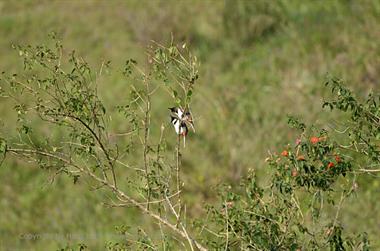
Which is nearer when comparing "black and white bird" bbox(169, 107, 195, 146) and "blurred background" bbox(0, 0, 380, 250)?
"black and white bird" bbox(169, 107, 195, 146)

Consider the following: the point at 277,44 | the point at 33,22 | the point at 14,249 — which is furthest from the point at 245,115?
the point at 33,22

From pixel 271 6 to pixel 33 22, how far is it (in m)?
4.19

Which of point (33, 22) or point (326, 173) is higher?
point (33, 22)

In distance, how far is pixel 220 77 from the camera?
9805mm

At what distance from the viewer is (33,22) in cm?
1302

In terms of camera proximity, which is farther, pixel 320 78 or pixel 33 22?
pixel 33 22

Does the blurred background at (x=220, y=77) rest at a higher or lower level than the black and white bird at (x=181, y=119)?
higher

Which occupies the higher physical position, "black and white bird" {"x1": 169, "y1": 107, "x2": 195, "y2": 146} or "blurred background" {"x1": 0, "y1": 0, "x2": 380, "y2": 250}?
"blurred background" {"x1": 0, "y1": 0, "x2": 380, "y2": 250}

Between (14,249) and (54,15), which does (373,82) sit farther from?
(54,15)

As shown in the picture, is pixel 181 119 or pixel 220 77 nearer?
pixel 181 119

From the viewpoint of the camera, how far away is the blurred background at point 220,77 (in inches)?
302

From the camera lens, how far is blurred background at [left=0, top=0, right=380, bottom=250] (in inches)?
302

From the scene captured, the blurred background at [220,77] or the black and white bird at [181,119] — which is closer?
the black and white bird at [181,119]

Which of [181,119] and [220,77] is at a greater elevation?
[220,77]
